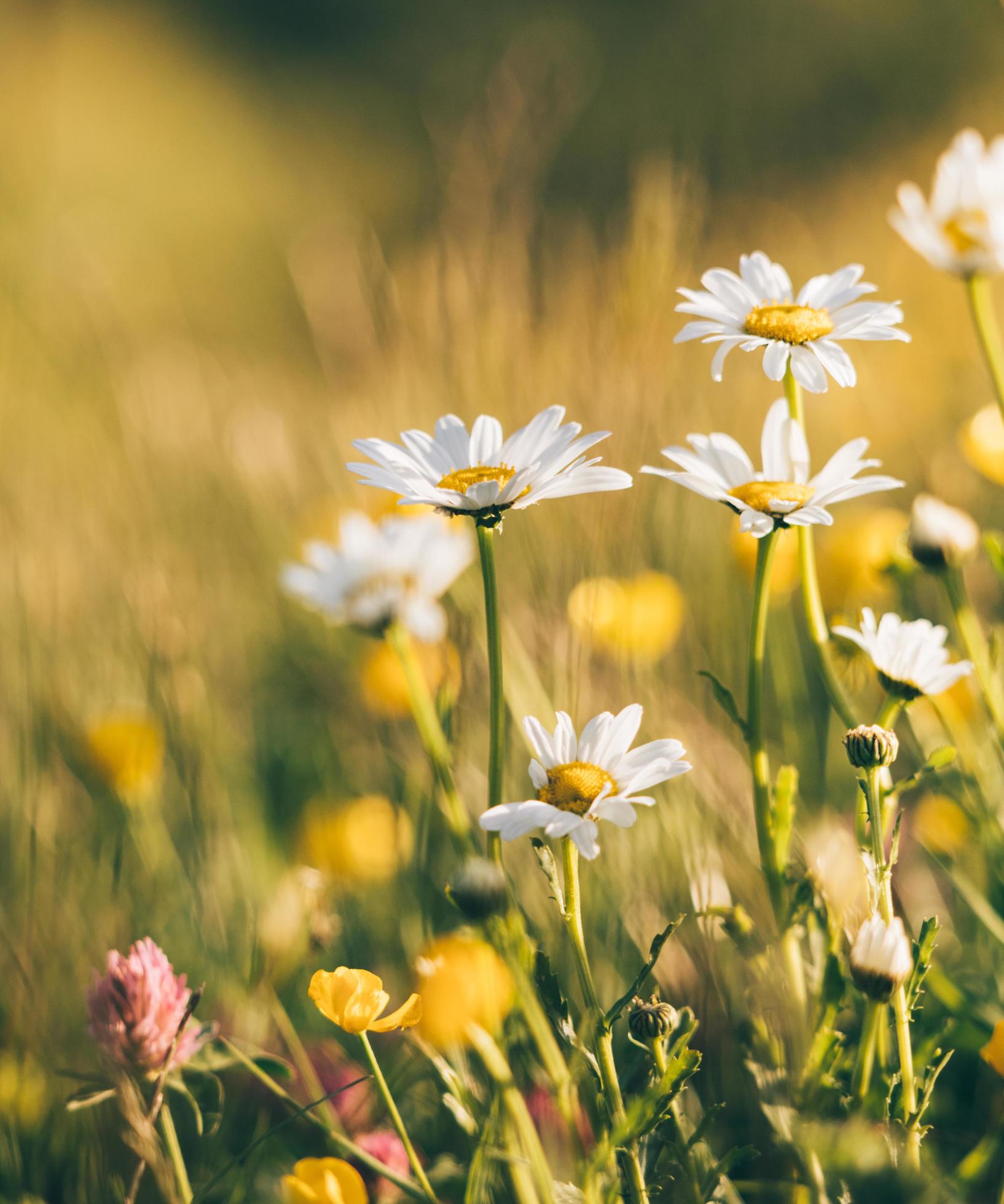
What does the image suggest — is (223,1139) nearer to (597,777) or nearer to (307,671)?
(597,777)

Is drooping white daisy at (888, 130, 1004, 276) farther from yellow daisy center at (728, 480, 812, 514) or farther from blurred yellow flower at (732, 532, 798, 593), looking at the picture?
blurred yellow flower at (732, 532, 798, 593)

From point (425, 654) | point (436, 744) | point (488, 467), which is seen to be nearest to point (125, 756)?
point (425, 654)

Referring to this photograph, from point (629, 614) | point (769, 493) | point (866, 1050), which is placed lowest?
point (866, 1050)

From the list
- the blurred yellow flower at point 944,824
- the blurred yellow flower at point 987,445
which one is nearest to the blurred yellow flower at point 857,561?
the blurred yellow flower at point 987,445

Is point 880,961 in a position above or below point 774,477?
below

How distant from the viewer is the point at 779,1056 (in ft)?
2.13

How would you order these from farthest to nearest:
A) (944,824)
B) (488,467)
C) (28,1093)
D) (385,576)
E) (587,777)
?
1. (944,824)
2. (385,576)
3. (28,1093)
4. (488,467)
5. (587,777)

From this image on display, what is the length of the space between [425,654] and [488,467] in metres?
0.81

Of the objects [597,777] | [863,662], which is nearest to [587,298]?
[863,662]

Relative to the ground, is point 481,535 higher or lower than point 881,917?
higher

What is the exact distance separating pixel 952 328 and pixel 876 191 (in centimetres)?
135

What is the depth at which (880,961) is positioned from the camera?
55cm

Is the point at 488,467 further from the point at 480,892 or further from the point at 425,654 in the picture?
the point at 425,654

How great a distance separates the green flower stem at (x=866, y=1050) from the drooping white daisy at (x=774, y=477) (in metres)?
0.31
